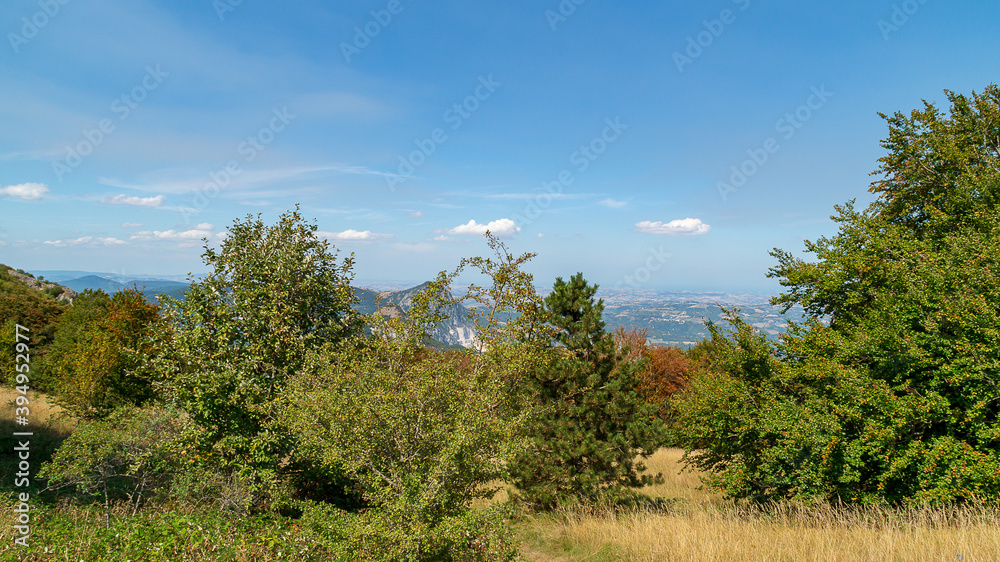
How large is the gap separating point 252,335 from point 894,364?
16069 millimetres

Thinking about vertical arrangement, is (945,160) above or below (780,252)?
above

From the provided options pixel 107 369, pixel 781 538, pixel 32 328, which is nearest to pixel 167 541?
pixel 781 538

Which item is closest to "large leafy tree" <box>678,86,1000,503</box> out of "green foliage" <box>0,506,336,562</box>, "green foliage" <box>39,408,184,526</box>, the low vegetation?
the low vegetation

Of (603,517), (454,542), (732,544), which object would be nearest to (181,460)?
(454,542)

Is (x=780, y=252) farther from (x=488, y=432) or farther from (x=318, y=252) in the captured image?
(x=318, y=252)

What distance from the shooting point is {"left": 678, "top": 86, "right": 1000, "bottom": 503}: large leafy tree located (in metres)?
8.97

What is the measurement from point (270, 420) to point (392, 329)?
4.67 meters

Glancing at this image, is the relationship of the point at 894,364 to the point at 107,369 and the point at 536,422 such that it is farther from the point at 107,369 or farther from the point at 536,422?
the point at 107,369

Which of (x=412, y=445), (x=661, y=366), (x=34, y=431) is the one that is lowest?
(x=661, y=366)

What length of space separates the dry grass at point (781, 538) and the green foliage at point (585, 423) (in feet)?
3.34

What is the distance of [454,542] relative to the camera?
239 inches

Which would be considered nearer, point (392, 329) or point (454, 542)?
point (454, 542)

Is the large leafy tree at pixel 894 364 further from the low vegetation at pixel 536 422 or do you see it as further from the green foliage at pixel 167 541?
the green foliage at pixel 167 541

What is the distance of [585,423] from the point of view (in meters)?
12.4
